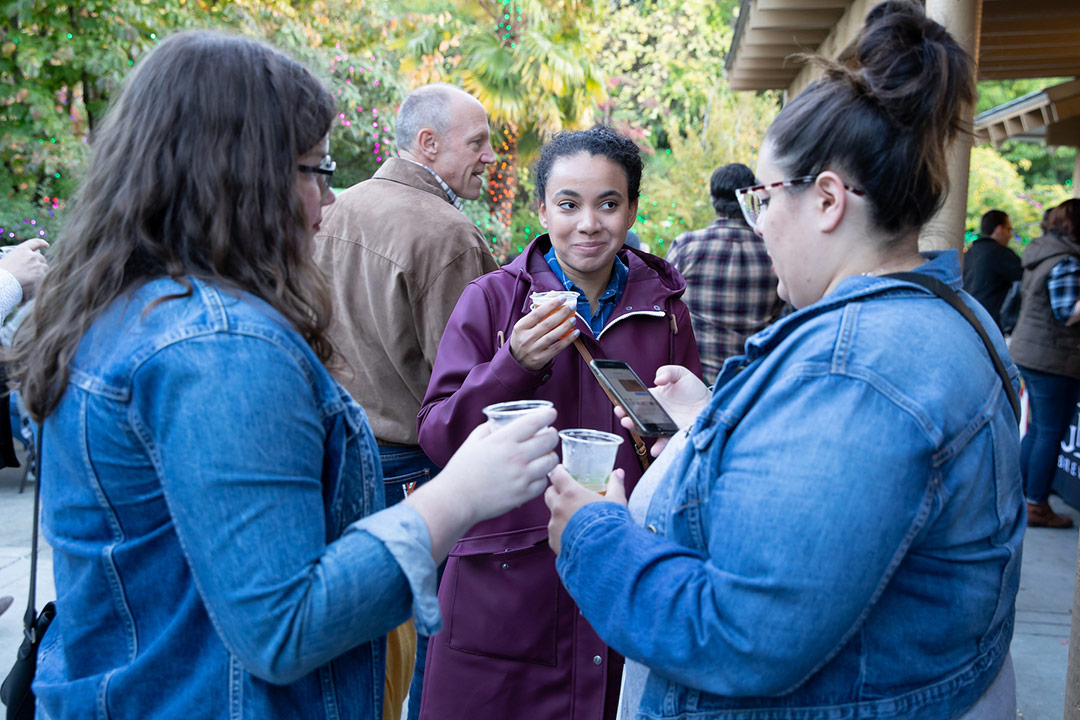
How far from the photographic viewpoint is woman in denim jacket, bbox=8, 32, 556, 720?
119 cm

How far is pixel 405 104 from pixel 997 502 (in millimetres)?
3288

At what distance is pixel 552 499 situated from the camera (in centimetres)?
159

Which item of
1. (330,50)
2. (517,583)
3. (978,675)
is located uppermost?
(330,50)

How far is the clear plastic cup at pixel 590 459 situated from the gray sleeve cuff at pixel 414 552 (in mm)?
475

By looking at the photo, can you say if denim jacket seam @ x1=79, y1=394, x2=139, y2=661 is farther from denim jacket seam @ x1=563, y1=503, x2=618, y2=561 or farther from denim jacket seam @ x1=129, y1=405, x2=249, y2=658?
denim jacket seam @ x1=563, y1=503, x2=618, y2=561

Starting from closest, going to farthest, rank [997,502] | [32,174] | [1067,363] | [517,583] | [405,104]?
1. [997,502]
2. [517,583]
3. [405,104]
4. [1067,363]
5. [32,174]

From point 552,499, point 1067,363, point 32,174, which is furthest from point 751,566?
point 32,174

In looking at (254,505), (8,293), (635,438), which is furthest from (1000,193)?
(254,505)

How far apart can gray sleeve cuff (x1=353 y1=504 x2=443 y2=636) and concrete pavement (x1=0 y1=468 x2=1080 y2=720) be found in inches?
135

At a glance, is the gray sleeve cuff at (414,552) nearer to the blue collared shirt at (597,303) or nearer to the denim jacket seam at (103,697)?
the denim jacket seam at (103,697)

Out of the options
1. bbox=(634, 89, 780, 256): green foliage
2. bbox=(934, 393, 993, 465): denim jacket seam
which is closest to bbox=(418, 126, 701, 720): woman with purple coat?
bbox=(934, 393, 993, 465): denim jacket seam

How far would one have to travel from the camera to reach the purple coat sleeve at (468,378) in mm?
2283

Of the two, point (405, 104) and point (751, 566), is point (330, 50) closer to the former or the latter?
point (405, 104)

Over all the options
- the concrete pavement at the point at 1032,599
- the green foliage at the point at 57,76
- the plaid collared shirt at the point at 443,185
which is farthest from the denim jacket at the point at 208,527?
the green foliage at the point at 57,76
